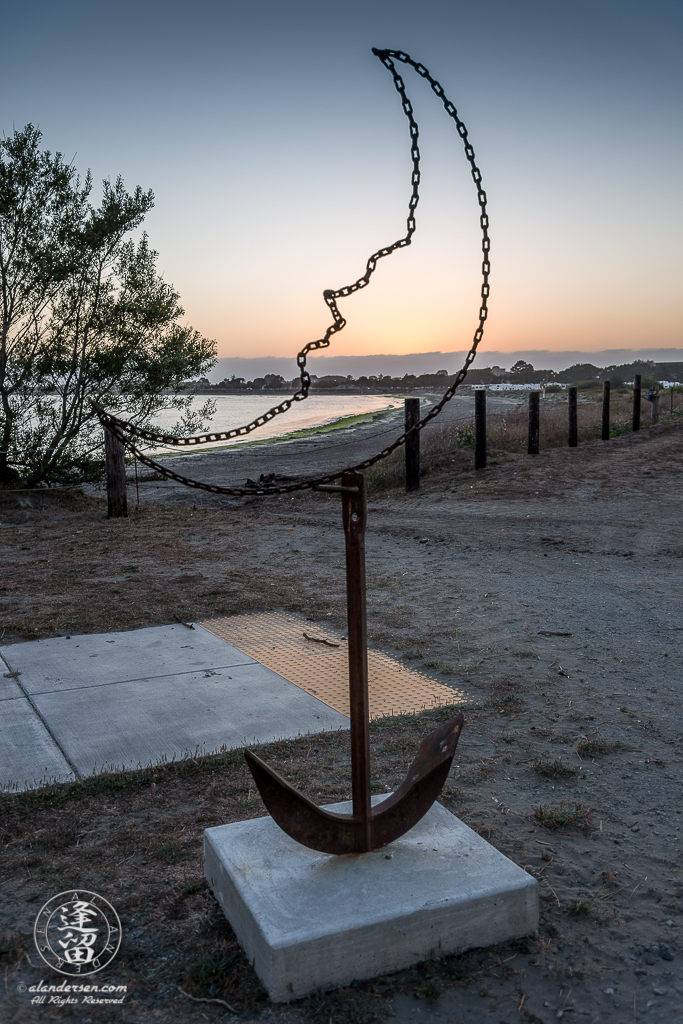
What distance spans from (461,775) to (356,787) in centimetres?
108

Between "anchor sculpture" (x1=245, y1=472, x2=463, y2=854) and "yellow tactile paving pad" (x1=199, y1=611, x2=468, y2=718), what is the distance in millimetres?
1589

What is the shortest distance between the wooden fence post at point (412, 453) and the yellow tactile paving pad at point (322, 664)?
6.62 m

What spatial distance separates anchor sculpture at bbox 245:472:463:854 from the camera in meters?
2.70

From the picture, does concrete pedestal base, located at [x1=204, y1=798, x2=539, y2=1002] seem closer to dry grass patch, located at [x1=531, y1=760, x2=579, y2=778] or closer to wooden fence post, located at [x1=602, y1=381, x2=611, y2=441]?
dry grass patch, located at [x1=531, y1=760, x2=579, y2=778]

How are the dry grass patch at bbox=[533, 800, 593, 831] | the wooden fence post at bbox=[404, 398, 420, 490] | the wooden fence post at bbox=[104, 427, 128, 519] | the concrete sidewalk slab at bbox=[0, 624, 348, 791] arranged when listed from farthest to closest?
the wooden fence post at bbox=[404, 398, 420, 490] < the wooden fence post at bbox=[104, 427, 128, 519] < the concrete sidewalk slab at bbox=[0, 624, 348, 791] < the dry grass patch at bbox=[533, 800, 593, 831]

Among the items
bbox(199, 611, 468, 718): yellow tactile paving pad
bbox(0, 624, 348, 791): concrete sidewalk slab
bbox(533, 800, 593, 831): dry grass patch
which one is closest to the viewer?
bbox(533, 800, 593, 831): dry grass patch

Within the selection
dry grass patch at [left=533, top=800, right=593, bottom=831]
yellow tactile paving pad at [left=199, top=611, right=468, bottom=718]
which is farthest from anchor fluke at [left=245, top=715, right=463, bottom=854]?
yellow tactile paving pad at [left=199, top=611, right=468, bottom=718]

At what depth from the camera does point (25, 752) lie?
12.9 feet

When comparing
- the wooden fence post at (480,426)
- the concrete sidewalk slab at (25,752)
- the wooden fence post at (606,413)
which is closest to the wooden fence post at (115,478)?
the wooden fence post at (480,426)

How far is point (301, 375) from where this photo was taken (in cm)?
301

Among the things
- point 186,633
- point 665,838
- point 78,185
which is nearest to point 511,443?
point 78,185

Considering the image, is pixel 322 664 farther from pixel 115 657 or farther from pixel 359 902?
pixel 359 902

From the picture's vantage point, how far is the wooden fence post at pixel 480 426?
1351 cm

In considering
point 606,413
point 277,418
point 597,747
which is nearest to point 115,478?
point 597,747
